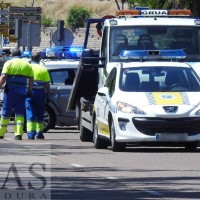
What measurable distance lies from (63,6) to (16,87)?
116m

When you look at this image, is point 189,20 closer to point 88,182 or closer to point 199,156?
point 199,156

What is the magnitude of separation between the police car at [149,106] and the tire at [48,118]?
532 cm

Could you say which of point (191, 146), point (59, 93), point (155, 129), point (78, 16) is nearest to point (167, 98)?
point (155, 129)

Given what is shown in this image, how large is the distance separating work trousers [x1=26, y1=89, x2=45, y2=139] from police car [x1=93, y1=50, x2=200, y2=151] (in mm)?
2679

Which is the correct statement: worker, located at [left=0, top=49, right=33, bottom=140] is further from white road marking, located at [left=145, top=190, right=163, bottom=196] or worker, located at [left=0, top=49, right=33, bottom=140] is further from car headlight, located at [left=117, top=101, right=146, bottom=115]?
white road marking, located at [left=145, top=190, right=163, bottom=196]

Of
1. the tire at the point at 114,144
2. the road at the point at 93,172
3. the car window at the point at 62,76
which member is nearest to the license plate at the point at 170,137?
the road at the point at 93,172

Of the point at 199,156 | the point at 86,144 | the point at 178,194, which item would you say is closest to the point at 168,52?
the point at 86,144

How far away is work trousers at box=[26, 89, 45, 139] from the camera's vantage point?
81.4ft

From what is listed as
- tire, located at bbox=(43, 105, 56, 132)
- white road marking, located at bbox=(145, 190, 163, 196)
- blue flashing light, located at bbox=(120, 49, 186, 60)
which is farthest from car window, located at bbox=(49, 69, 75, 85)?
white road marking, located at bbox=(145, 190, 163, 196)

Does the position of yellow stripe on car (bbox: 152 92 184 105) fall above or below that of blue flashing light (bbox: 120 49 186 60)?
below

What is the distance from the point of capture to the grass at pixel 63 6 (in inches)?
5128

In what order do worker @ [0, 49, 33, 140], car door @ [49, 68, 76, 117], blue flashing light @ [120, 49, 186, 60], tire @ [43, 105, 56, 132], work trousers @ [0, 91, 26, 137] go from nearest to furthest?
blue flashing light @ [120, 49, 186, 60] → worker @ [0, 49, 33, 140] → work trousers @ [0, 91, 26, 137] → tire @ [43, 105, 56, 132] → car door @ [49, 68, 76, 117]

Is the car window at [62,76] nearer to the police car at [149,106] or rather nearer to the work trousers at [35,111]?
the work trousers at [35,111]

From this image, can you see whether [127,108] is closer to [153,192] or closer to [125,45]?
[125,45]
